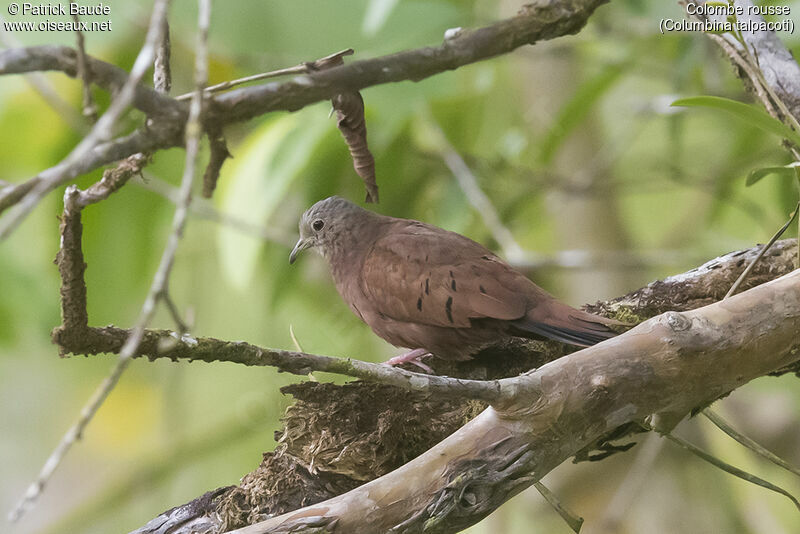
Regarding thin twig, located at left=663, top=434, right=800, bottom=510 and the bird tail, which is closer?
thin twig, located at left=663, top=434, right=800, bottom=510

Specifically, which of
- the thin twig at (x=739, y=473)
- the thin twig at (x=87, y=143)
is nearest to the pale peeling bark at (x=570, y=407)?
the thin twig at (x=739, y=473)

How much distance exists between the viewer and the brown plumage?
2236mm

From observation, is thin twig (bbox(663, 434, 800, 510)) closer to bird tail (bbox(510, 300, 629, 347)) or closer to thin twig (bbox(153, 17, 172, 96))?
bird tail (bbox(510, 300, 629, 347))

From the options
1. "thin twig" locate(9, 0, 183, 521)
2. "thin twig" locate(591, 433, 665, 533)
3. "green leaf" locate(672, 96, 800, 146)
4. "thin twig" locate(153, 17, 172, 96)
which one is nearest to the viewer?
"thin twig" locate(9, 0, 183, 521)

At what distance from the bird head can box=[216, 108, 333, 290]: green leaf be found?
1.07 ft

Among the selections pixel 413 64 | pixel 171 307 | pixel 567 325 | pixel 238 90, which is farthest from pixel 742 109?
pixel 171 307

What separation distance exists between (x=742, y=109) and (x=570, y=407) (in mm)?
872

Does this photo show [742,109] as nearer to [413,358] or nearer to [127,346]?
[413,358]

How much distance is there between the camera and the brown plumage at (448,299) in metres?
2.24

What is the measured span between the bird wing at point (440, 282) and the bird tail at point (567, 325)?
42 millimetres

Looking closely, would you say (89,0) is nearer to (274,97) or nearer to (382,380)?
(274,97)

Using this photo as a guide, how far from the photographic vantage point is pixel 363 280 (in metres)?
2.54

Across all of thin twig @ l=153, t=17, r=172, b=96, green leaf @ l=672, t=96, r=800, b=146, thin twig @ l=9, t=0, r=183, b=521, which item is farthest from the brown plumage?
thin twig @ l=9, t=0, r=183, b=521

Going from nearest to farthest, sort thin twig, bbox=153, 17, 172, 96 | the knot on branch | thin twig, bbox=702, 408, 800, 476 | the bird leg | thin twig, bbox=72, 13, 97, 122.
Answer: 1. thin twig, bbox=72, 13, 97, 122
2. the knot on branch
3. thin twig, bbox=153, 17, 172, 96
4. thin twig, bbox=702, 408, 800, 476
5. the bird leg
